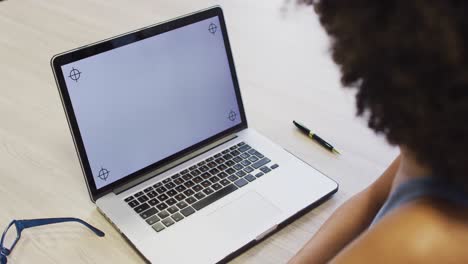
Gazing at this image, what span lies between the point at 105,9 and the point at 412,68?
1168 mm

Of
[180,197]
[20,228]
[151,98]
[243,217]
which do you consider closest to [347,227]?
[243,217]

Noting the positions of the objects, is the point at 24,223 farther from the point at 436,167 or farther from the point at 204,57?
the point at 436,167

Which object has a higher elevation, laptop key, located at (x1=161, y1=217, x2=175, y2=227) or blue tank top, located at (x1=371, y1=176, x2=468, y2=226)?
blue tank top, located at (x1=371, y1=176, x2=468, y2=226)

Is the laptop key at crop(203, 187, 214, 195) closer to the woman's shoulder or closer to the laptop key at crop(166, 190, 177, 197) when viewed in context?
the laptop key at crop(166, 190, 177, 197)

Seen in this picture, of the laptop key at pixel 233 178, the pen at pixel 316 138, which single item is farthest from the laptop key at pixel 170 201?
the pen at pixel 316 138

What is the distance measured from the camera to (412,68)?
1.33 feet

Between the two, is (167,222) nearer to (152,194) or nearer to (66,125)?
(152,194)

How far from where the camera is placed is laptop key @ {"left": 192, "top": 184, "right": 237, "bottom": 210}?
775mm

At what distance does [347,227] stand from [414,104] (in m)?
0.33

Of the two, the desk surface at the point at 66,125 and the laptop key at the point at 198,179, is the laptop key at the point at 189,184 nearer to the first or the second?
the laptop key at the point at 198,179

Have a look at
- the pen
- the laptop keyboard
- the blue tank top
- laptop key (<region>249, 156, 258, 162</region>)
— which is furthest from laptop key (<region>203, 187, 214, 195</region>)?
the blue tank top

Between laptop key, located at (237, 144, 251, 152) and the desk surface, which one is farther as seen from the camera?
laptop key, located at (237, 144, 251, 152)

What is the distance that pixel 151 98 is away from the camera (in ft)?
2.72

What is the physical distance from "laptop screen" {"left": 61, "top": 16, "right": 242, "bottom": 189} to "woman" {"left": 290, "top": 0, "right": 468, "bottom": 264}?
0.42 m
